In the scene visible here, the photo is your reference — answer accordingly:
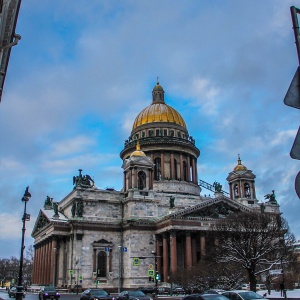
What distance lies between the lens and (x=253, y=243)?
44.2 m

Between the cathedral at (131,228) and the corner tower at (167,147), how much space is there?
518 millimetres

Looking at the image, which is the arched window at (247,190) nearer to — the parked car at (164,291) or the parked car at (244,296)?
the parked car at (164,291)

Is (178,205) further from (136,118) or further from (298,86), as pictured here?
(298,86)

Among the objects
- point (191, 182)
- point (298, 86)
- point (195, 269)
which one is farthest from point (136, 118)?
point (298, 86)

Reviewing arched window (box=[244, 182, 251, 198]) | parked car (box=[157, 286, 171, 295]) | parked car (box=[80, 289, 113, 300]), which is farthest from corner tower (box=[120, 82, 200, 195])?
parked car (box=[80, 289, 113, 300])

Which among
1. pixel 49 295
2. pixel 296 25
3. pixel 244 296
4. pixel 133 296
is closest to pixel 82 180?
pixel 49 295

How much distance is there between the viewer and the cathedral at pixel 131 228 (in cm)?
6431

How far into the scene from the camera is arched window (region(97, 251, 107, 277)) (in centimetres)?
6656

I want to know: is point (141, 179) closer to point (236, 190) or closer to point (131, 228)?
point (131, 228)

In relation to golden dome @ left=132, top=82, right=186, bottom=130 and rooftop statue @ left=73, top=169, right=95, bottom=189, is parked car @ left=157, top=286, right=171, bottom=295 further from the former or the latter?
golden dome @ left=132, top=82, right=186, bottom=130

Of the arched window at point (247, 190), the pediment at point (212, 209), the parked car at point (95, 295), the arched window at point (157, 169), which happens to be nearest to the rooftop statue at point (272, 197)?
the arched window at point (247, 190)

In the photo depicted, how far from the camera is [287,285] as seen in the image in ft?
169

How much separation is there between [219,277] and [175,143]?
38.3 metres

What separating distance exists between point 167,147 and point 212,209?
18.8 m
